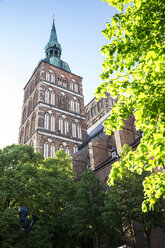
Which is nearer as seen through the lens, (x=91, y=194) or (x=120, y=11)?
(x=120, y=11)

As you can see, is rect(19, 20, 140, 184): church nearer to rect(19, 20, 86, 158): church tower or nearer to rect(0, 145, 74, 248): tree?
rect(19, 20, 86, 158): church tower

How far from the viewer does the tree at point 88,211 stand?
14742 millimetres

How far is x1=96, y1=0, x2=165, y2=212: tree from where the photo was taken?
4.60 metres

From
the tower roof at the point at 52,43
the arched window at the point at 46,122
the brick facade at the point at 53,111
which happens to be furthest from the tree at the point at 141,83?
the tower roof at the point at 52,43

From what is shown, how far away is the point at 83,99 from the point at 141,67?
35835 mm

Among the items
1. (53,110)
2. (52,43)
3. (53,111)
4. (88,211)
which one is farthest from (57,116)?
(88,211)

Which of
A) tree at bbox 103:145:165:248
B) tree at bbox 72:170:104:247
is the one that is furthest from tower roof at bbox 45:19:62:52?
tree at bbox 103:145:165:248

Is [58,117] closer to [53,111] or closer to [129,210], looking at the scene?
[53,111]

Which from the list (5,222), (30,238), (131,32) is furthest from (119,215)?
(131,32)

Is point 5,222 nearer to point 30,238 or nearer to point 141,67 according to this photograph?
point 30,238

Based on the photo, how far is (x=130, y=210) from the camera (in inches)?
479

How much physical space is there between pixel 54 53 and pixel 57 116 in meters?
16.9

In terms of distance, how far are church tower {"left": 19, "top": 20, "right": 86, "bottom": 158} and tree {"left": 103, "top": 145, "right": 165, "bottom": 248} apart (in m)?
18.2

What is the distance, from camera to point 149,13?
589 cm
